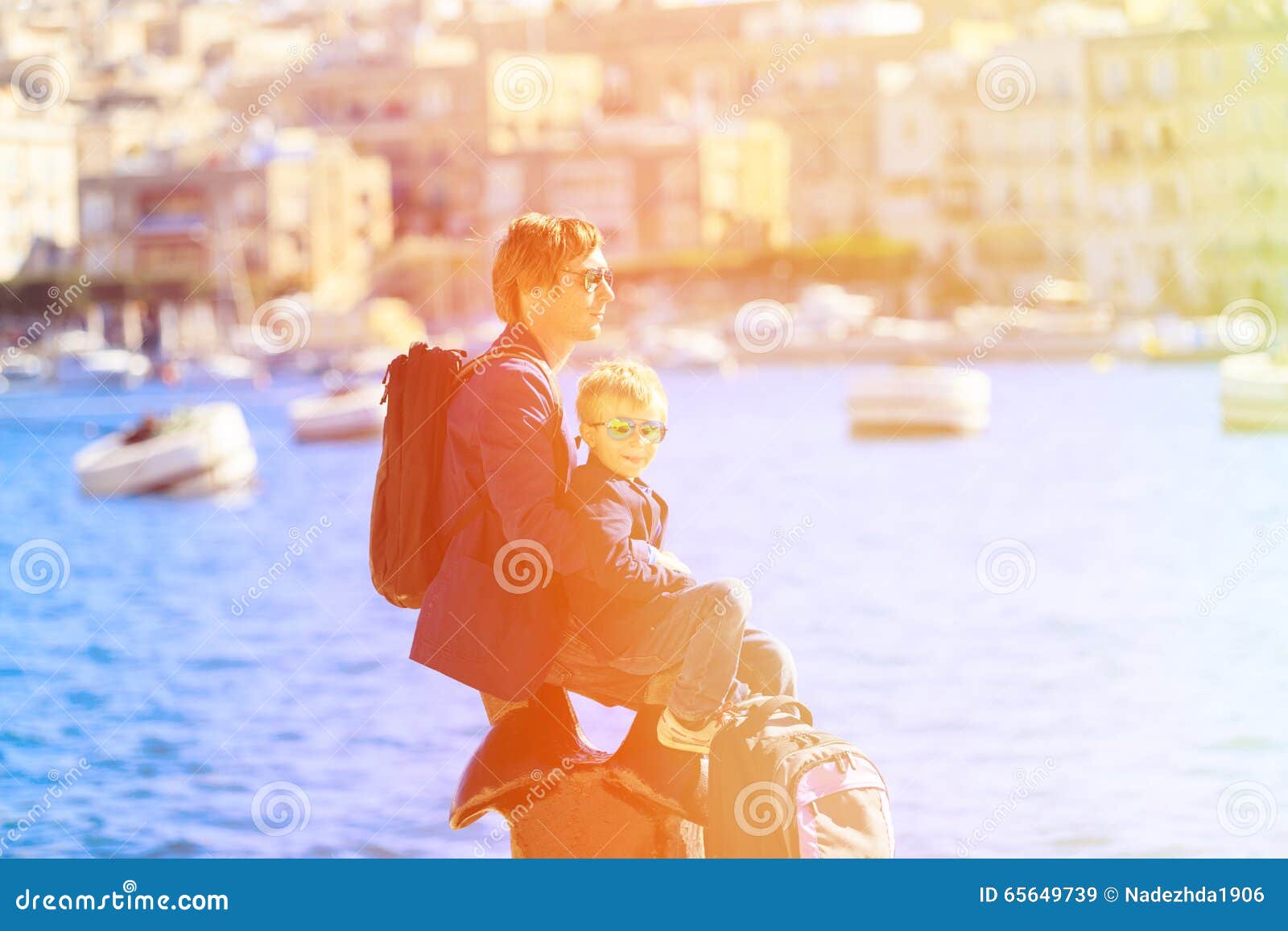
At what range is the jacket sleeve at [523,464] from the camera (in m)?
2.82

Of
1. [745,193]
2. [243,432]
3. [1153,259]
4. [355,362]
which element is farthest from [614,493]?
[745,193]

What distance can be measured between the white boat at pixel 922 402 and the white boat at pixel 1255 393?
352 cm

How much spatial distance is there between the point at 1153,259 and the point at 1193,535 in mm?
26247

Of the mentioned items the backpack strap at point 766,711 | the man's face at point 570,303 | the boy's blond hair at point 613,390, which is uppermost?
the man's face at point 570,303

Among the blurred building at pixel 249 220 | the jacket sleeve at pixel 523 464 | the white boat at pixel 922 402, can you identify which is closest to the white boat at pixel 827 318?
the blurred building at pixel 249 220

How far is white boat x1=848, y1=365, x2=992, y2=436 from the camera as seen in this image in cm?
2992

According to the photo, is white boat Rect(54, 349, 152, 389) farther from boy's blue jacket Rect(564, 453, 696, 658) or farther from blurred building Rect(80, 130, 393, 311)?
boy's blue jacket Rect(564, 453, 696, 658)

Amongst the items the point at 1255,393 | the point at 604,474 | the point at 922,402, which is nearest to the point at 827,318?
the point at 922,402

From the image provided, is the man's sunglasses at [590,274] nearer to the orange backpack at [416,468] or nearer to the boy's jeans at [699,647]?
the orange backpack at [416,468]

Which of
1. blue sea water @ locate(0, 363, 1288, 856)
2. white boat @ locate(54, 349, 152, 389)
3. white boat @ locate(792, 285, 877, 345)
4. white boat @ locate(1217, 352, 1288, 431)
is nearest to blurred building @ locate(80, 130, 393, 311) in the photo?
white boat @ locate(54, 349, 152, 389)

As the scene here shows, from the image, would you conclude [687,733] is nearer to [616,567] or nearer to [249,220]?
[616,567]

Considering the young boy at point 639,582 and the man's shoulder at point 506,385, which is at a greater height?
the man's shoulder at point 506,385

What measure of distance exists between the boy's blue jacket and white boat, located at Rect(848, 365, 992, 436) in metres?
27.2

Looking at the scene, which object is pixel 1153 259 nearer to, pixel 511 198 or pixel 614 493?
pixel 511 198
